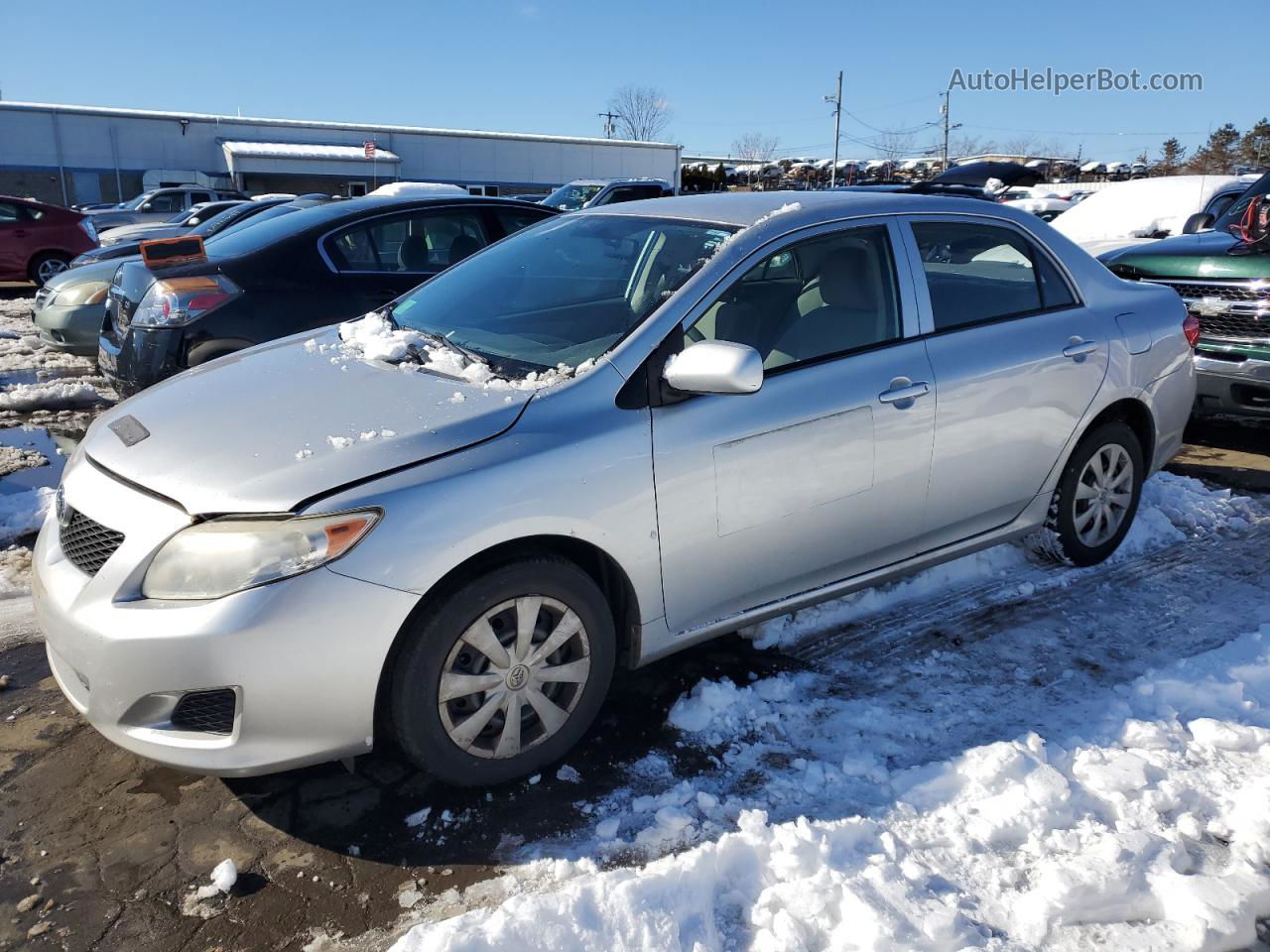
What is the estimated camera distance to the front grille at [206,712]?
2.39 meters

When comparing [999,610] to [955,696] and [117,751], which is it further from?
[117,751]

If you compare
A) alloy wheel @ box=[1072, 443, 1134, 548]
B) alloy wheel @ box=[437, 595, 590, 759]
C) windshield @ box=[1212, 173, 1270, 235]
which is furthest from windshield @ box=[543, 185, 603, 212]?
alloy wheel @ box=[437, 595, 590, 759]

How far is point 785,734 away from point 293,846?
1.49m

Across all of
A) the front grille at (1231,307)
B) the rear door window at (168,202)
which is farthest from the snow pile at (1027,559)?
the rear door window at (168,202)

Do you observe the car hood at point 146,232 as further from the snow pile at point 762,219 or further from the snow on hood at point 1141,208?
the snow pile at point 762,219

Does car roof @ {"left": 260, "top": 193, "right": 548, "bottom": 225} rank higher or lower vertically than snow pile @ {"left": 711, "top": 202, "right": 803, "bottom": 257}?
lower

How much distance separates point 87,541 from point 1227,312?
634cm

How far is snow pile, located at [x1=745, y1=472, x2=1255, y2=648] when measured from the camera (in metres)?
3.83

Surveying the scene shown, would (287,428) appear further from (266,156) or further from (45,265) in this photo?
(266,156)

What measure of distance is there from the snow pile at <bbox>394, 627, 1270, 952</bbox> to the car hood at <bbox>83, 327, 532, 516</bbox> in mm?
1128

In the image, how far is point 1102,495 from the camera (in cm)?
430

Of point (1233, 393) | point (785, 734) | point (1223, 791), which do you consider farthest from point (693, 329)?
point (1233, 393)

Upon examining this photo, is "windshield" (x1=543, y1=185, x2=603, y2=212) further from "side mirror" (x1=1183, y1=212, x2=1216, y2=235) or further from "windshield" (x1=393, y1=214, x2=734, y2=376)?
"windshield" (x1=393, y1=214, x2=734, y2=376)

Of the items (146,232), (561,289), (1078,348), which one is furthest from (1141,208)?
(146,232)
